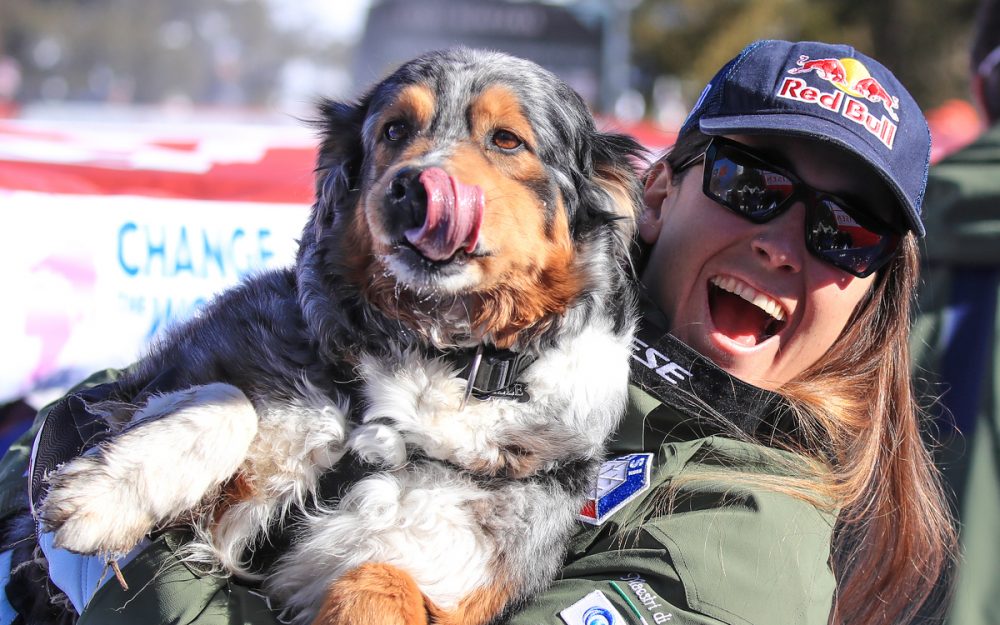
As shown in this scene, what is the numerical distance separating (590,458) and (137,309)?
205 centimetres

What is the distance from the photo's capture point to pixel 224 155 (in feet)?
13.1

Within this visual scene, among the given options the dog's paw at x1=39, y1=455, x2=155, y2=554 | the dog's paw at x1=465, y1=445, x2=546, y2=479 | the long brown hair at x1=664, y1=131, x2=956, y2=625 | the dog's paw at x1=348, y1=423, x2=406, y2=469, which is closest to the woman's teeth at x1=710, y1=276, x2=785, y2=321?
the long brown hair at x1=664, y1=131, x2=956, y2=625

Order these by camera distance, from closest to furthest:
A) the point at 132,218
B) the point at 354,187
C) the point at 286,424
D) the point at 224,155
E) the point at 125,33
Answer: the point at 286,424 < the point at 354,187 < the point at 132,218 < the point at 224,155 < the point at 125,33

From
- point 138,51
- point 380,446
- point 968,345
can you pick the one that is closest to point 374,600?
point 380,446

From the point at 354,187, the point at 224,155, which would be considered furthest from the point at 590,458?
the point at 224,155

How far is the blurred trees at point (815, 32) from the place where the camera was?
24.8 metres

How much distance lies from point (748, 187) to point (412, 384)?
1105mm

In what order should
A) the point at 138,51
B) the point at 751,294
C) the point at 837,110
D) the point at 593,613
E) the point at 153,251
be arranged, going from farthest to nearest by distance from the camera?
the point at 138,51 < the point at 153,251 < the point at 751,294 < the point at 837,110 < the point at 593,613

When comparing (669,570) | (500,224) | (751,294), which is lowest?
(669,570)

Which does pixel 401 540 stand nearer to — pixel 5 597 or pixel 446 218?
pixel 446 218

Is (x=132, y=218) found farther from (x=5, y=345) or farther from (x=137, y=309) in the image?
(x=5, y=345)

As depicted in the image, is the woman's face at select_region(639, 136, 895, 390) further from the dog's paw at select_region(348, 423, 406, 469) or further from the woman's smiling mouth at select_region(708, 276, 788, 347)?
the dog's paw at select_region(348, 423, 406, 469)

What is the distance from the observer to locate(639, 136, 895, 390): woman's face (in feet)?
8.09

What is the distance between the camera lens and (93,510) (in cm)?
186
